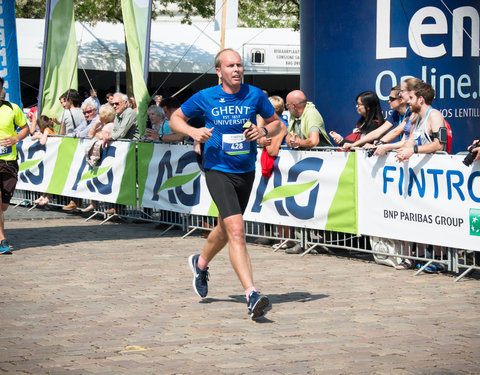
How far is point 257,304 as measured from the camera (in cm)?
667

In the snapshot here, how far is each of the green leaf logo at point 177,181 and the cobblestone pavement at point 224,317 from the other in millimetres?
1487

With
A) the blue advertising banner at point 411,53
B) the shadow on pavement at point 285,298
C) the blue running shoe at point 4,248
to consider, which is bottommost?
the shadow on pavement at point 285,298

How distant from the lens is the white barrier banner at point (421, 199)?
27.9 feet

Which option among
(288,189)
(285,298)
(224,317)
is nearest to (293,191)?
(288,189)

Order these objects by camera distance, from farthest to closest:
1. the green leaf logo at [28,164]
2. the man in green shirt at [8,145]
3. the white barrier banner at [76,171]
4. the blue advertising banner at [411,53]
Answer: the green leaf logo at [28,164] < the white barrier banner at [76,171] < the blue advertising banner at [411,53] < the man in green shirt at [8,145]

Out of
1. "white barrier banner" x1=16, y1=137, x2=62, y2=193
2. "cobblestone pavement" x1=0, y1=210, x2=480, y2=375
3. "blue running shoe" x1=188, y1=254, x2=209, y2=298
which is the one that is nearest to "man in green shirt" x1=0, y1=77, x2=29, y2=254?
"cobblestone pavement" x1=0, y1=210, x2=480, y2=375

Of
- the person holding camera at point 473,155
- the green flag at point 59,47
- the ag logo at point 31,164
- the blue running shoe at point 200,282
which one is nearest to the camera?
the blue running shoe at point 200,282

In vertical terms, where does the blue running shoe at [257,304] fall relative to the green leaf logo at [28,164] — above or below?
below

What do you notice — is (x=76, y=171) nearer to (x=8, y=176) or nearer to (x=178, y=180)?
(x=178, y=180)

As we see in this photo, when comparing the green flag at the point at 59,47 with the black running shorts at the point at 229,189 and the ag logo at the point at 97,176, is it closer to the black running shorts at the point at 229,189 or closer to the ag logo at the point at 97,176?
the ag logo at the point at 97,176

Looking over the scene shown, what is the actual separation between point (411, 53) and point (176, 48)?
58.6ft

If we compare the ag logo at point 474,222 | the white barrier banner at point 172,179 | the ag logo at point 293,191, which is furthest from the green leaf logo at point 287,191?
the ag logo at point 474,222

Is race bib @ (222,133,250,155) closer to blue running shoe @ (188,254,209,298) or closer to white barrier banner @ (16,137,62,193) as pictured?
blue running shoe @ (188,254,209,298)

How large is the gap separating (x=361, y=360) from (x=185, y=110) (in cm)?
274
